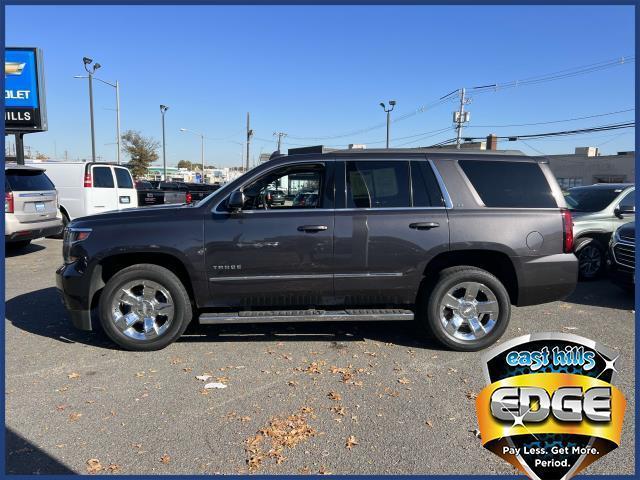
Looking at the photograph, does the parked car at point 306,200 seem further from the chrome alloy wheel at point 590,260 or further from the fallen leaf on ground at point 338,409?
the chrome alloy wheel at point 590,260

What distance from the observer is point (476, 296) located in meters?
4.45

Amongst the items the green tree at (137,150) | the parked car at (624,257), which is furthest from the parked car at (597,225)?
the green tree at (137,150)

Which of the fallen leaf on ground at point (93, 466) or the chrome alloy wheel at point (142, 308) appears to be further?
the chrome alloy wheel at point (142, 308)

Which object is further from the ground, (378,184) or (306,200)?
(378,184)

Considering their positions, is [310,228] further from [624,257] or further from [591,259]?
[591,259]

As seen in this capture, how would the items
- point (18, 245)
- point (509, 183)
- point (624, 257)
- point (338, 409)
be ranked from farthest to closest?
1. point (18, 245)
2. point (624, 257)
3. point (509, 183)
4. point (338, 409)

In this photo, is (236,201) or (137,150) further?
(137,150)

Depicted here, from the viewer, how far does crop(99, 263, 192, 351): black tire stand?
14.0 feet

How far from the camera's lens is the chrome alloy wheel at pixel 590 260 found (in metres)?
7.68

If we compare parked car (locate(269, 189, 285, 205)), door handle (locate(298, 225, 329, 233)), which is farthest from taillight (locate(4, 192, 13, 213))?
door handle (locate(298, 225, 329, 233))

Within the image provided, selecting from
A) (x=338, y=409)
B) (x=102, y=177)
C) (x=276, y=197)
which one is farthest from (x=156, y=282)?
(x=102, y=177)

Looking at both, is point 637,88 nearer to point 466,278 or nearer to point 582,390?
point 466,278

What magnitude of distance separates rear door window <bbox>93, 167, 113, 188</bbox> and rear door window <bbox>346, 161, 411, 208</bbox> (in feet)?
31.3

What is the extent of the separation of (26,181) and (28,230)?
1.07 metres
